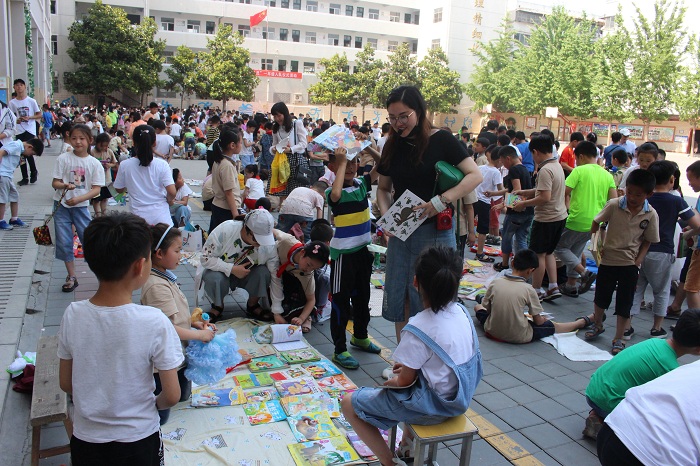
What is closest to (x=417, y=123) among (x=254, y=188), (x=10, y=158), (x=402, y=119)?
(x=402, y=119)

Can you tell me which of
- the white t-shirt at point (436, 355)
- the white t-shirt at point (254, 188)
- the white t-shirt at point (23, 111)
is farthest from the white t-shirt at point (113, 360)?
the white t-shirt at point (23, 111)

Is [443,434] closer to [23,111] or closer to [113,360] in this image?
[113,360]

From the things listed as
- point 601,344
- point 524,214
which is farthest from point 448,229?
point 524,214

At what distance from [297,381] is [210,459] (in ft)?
3.41

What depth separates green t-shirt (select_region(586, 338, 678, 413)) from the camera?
9.57 feet

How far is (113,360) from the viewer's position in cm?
198

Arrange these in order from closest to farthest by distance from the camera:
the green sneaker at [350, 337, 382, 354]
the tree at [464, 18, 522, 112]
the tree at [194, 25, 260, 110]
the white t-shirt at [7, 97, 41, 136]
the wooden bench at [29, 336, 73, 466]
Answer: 1. the wooden bench at [29, 336, 73, 466]
2. the green sneaker at [350, 337, 382, 354]
3. the white t-shirt at [7, 97, 41, 136]
4. the tree at [194, 25, 260, 110]
5. the tree at [464, 18, 522, 112]

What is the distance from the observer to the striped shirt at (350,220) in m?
4.23

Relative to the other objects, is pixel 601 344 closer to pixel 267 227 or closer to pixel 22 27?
pixel 267 227

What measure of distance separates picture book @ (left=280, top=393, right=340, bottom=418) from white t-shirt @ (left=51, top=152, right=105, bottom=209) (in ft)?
11.0

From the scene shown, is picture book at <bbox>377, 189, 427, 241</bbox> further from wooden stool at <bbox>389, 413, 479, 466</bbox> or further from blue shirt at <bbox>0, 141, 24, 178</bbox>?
blue shirt at <bbox>0, 141, 24, 178</bbox>

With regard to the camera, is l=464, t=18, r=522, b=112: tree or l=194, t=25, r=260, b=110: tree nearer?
l=194, t=25, r=260, b=110: tree

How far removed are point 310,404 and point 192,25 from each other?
4748 centimetres

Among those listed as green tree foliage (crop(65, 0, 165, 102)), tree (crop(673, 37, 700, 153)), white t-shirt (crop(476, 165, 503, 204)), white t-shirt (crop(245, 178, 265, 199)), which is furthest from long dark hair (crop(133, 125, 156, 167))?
green tree foliage (crop(65, 0, 165, 102))
